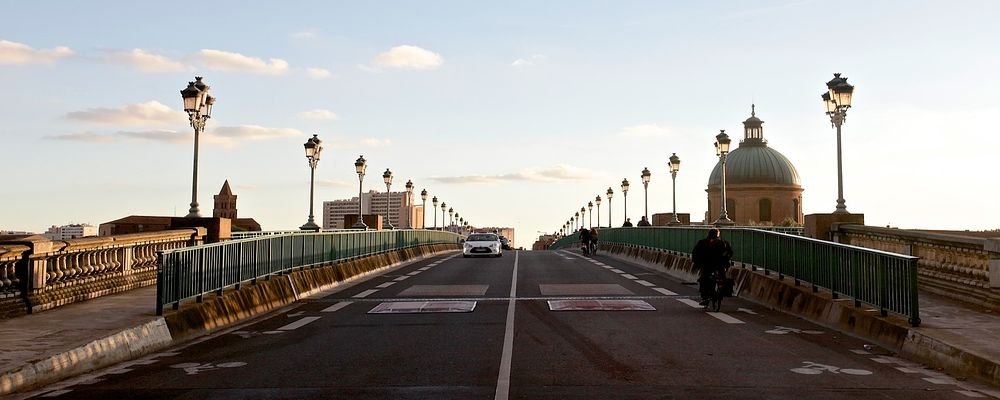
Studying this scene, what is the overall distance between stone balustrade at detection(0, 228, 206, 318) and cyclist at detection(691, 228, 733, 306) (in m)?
10.0

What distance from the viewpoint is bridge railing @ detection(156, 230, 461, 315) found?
480 inches

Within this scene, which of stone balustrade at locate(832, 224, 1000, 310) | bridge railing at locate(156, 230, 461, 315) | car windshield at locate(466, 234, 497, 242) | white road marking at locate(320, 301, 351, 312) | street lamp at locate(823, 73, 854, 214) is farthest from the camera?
car windshield at locate(466, 234, 497, 242)

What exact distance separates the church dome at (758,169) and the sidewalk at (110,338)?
3829 inches

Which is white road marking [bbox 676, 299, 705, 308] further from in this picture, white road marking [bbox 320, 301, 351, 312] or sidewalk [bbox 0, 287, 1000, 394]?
white road marking [bbox 320, 301, 351, 312]

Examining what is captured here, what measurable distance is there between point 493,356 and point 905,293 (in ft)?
17.0

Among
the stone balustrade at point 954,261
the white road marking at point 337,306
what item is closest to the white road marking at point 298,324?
the white road marking at point 337,306

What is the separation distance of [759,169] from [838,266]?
9808 centimetres

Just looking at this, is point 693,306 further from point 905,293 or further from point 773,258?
point 905,293

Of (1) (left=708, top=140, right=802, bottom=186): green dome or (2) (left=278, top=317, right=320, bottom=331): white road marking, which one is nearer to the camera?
(2) (left=278, top=317, right=320, bottom=331): white road marking

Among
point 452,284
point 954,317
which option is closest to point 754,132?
point 452,284

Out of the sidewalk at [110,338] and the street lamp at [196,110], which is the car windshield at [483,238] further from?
the sidewalk at [110,338]

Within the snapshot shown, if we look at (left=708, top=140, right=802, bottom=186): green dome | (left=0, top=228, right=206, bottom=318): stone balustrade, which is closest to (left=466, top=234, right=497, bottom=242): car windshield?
(left=0, top=228, right=206, bottom=318): stone balustrade

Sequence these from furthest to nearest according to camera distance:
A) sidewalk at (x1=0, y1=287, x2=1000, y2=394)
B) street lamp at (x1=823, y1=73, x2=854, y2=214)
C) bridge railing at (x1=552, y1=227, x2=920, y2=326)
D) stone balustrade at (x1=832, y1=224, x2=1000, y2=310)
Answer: street lamp at (x1=823, y1=73, x2=854, y2=214) → stone balustrade at (x1=832, y1=224, x2=1000, y2=310) → bridge railing at (x1=552, y1=227, x2=920, y2=326) → sidewalk at (x1=0, y1=287, x2=1000, y2=394)

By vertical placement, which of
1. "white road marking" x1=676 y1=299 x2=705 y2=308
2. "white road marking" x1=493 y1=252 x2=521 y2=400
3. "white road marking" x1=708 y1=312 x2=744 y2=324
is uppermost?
"white road marking" x1=676 y1=299 x2=705 y2=308
